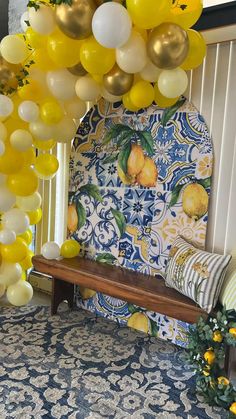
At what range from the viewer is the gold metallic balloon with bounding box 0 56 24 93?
225cm

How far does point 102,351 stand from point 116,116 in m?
1.77

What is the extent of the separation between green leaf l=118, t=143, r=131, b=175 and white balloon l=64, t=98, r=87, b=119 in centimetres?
46

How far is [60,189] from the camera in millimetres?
3492

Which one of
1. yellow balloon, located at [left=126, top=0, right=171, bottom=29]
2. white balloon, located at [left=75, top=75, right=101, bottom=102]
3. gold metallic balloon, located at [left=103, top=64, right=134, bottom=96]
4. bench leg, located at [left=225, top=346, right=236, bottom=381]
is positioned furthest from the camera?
white balloon, located at [left=75, top=75, right=101, bottom=102]

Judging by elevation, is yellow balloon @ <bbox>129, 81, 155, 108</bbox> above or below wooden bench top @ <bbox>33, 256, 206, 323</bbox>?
above

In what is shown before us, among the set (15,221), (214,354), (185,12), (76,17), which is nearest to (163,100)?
(185,12)

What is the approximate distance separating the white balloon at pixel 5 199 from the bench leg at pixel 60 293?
2.78 ft

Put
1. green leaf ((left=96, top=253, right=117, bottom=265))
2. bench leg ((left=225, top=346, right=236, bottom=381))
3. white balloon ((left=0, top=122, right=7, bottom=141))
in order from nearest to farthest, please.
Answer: bench leg ((left=225, top=346, right=236, bottom=381)), white balloon ((left=0, top=122, right=7, bottom=141)), green leaf ((left=96, top=253, right=117, bottom=265))

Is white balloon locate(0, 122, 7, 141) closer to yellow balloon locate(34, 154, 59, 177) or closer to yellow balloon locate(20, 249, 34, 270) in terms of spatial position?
yellow balloon locate(34, 154, 59, 177)

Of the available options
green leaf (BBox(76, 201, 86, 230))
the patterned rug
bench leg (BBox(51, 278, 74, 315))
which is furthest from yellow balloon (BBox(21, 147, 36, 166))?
the patterned rug

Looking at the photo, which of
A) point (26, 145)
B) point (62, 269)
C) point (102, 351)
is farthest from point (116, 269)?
point (26, 145)

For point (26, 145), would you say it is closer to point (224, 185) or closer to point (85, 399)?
point (224, 185)

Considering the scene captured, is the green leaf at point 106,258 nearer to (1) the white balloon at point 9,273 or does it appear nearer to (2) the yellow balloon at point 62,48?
(1) the white balloon at point 9,273

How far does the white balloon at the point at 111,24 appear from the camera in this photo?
1713 millimetres
